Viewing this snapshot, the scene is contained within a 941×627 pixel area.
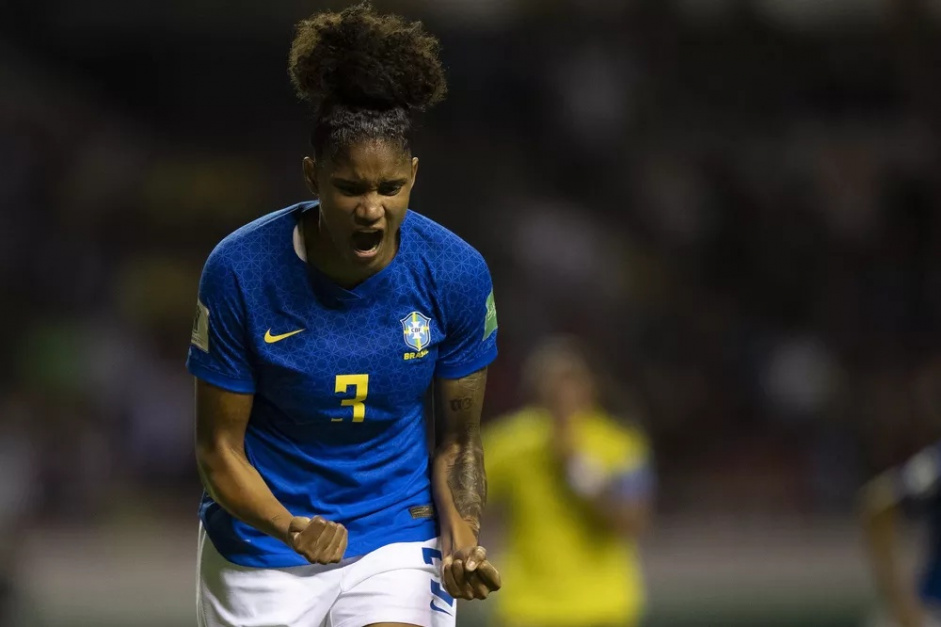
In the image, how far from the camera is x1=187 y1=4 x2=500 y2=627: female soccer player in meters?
3.64

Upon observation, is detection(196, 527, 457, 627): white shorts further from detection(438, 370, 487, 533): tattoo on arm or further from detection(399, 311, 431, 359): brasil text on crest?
detection(399, 311, 431, 359): brasil text on crest

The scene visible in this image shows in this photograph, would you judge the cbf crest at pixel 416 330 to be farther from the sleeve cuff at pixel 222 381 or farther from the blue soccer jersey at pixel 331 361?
the sleeve cuff at pixel 222 381

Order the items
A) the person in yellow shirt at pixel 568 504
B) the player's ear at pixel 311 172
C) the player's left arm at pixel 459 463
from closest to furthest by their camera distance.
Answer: the player's ear at pixel 311 172 < the player's left arm at pixel 459 463 < the person in yellow shirt at pixel 568 504

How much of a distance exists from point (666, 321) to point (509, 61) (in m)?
2.98

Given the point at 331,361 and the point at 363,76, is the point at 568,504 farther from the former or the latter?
the point at 363,76

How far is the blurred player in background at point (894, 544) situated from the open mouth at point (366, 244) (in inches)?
123

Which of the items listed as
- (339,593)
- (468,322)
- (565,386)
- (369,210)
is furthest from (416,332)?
(565,386)

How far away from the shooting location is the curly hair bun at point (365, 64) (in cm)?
363

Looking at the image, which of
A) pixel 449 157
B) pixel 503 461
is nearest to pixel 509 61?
pixel 449 157

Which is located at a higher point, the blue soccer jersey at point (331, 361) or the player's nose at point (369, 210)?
the player's nose at point (369, 210)

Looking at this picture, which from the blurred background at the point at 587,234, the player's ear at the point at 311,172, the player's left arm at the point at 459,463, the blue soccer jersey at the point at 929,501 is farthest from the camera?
the blurred background at the point at 587,234

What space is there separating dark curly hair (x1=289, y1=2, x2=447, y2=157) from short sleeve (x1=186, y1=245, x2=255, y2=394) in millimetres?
358

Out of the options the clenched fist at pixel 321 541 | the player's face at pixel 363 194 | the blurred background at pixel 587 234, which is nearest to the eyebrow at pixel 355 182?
the player's face at pixel 363 194

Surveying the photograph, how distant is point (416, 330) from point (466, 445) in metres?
0.37
